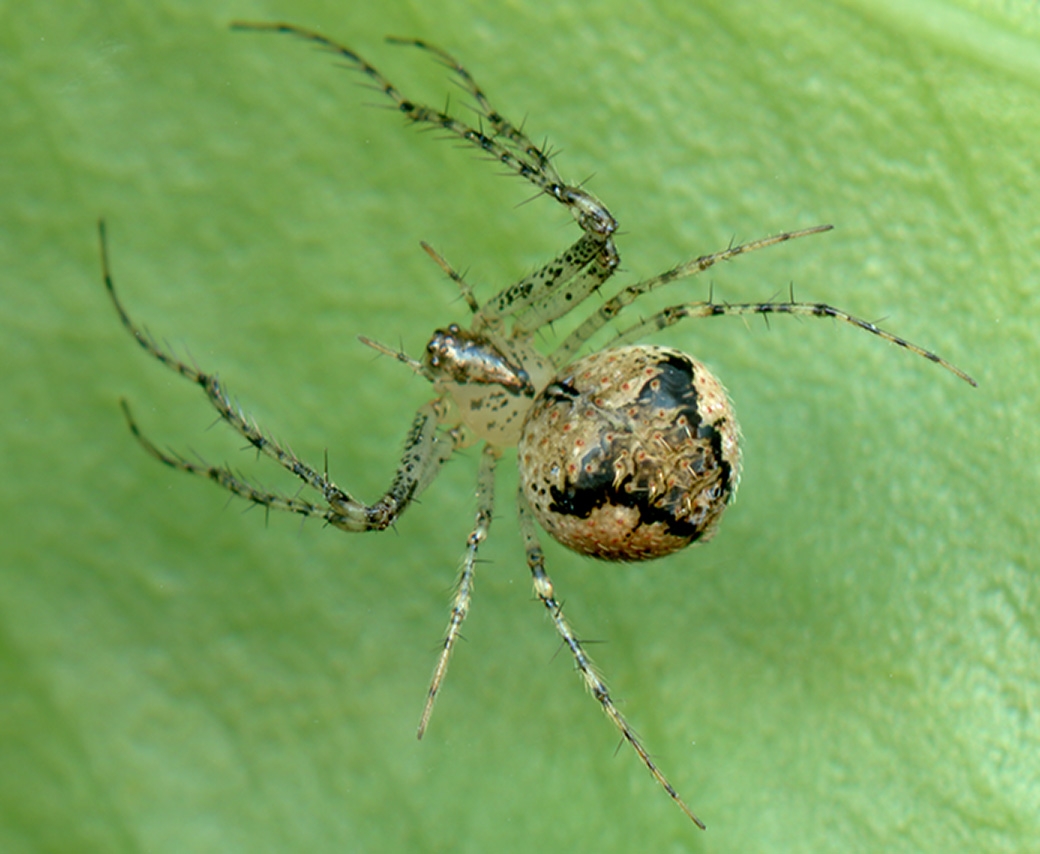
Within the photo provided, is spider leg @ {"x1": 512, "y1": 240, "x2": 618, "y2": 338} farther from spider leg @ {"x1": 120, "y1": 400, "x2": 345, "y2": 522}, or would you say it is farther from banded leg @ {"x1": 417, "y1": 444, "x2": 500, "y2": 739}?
spider leg @ {"x1": 120, "y1": 400, "x2": 345, "y2": 522}

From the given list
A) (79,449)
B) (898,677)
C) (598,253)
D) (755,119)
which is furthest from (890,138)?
(79,449)

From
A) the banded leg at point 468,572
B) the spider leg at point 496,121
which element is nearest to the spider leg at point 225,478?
the banded leg at point 468,572

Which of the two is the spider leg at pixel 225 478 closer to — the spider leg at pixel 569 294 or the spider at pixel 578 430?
the spider at pixel 578 430

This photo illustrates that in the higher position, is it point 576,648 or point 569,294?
point 569,294

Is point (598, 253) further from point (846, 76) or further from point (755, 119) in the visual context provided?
point (846, 76)

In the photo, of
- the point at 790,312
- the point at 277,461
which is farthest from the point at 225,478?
the point at 790,312

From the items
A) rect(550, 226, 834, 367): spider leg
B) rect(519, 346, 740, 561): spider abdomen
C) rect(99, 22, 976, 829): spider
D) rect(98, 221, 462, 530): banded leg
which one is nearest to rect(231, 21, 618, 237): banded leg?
rect(99, 22, 976, 829): spider

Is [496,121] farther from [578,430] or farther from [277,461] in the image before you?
[277,461]
